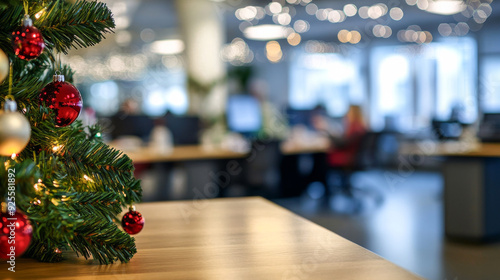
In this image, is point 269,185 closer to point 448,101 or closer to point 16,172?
point 16,172

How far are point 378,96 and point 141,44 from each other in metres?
7.04

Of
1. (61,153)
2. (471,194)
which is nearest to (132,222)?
(61,153)

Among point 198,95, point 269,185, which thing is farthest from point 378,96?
point 269,185

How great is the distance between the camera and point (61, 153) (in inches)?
36.2

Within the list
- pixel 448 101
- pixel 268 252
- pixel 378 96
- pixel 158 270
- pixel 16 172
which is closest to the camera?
pixel 16 172

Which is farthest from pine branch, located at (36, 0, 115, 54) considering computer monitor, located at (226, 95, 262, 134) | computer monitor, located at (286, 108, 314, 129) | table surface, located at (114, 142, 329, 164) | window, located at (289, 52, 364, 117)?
window, located at (289, 52, 364, 117)

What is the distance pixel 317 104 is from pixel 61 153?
35.4 feet

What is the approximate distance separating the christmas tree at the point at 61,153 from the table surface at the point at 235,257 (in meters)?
0.05

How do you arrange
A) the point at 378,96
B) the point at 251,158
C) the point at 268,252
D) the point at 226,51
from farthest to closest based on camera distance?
1. the point at 226,51
2. the point at 378,96
3. the point at 251,158
4. the point at 268,252

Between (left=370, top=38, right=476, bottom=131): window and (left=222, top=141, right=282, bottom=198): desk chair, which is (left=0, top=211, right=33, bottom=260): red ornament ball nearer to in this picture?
(left=222, top=141, right=282, bottom=198): desk chair

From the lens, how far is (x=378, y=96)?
14.3m

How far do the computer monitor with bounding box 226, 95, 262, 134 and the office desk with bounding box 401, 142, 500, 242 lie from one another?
202cm

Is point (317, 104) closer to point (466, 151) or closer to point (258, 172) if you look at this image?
point (258, 172)

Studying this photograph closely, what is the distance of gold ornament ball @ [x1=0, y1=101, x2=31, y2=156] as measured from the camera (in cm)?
69
